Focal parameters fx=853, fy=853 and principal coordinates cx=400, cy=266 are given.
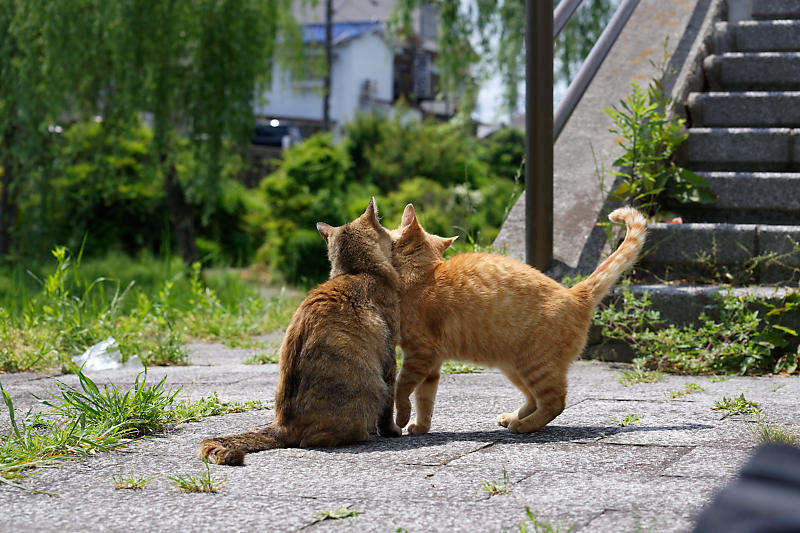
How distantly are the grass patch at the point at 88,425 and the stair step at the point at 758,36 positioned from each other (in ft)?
15.3

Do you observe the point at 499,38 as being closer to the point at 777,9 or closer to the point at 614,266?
the point at 777,9

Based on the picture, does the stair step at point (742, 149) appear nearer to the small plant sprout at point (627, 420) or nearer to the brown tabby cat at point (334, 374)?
the small plant sprout at point (627, 420)

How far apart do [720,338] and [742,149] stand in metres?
1.60

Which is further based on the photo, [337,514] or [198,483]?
[198,483]

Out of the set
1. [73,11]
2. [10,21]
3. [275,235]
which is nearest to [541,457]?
[73,11]

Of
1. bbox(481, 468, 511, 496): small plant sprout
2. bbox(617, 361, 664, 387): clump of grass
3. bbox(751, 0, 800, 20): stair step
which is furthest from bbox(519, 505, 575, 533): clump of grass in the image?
bbox(751, 0, 800, 20): stair step

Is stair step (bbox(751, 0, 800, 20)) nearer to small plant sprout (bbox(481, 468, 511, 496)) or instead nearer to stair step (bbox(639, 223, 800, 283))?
A: stair step (bbox(639, 223, 800, 283))

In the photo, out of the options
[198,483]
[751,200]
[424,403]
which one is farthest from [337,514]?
[751,200]

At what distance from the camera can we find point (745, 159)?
5.28 metres

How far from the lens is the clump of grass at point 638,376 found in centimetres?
387

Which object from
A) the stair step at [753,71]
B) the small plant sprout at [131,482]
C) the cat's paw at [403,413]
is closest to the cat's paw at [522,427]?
the cat's paw at [403,413]

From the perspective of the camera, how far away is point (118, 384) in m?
4.04

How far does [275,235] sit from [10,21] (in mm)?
5387

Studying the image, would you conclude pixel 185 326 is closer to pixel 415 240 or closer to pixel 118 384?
pixel 118 384
